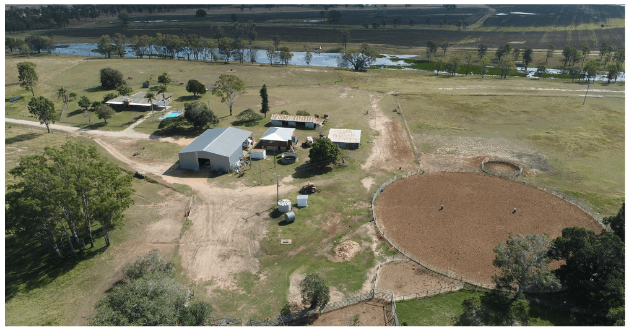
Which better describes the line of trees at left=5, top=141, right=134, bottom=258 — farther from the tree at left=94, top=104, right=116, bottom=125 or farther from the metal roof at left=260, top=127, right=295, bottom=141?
the tree at left=94, top=104, right=116, bottom=125

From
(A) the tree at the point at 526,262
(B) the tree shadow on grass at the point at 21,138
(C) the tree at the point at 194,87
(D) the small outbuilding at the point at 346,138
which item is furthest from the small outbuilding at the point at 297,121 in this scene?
(A) the tree at the point at 526,262

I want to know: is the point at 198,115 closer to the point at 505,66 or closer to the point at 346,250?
the point at 346,250

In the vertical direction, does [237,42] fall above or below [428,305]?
above

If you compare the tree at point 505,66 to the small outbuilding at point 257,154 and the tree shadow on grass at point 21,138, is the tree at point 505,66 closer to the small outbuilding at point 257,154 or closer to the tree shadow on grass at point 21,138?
the small outbuilding at point 257,154

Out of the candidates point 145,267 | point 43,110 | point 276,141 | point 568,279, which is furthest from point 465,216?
point 43,110

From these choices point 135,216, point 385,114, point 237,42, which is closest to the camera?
point 135,216
